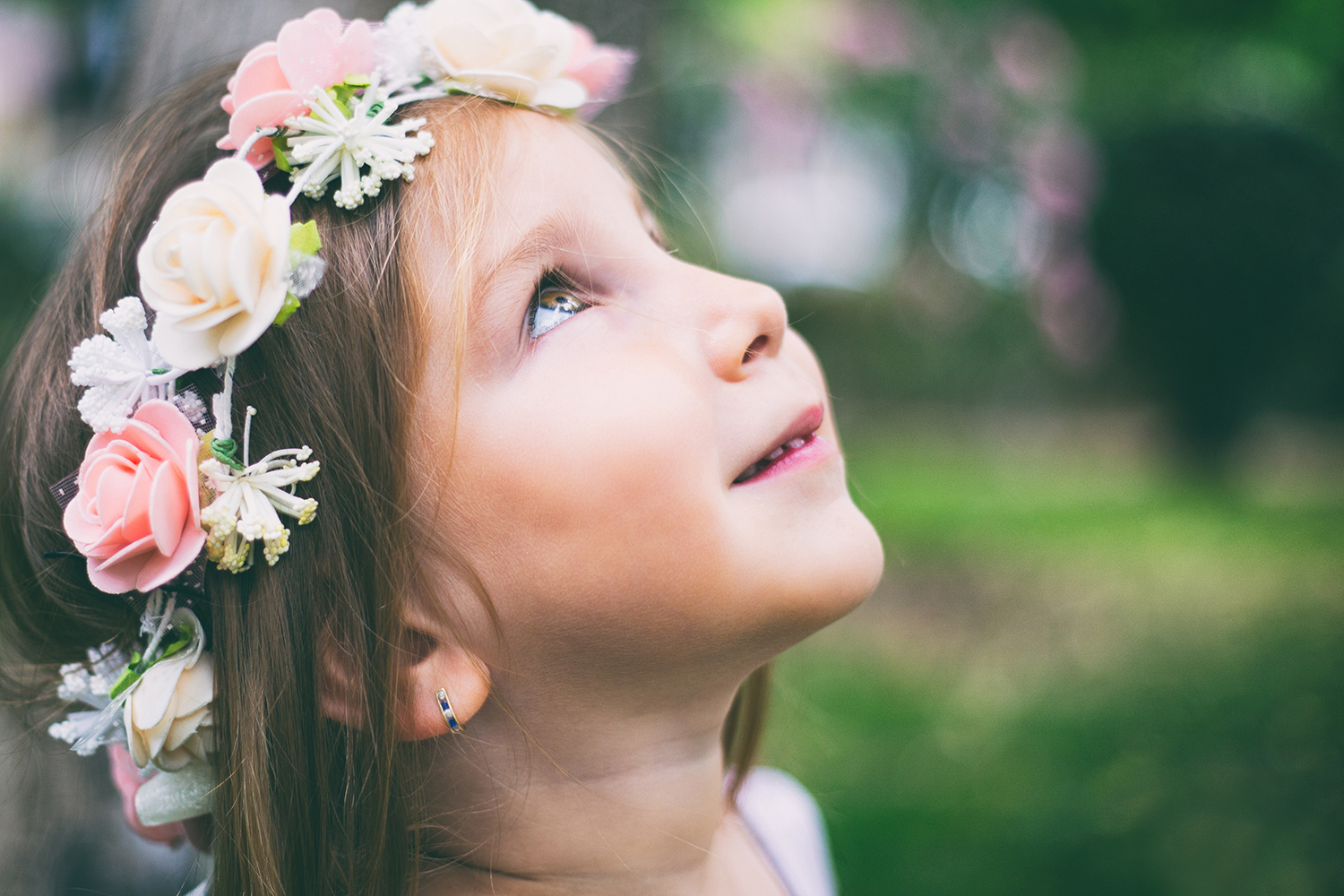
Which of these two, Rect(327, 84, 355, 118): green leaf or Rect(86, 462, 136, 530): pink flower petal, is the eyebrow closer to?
Rect(327, 84, 355, 118): green leaf

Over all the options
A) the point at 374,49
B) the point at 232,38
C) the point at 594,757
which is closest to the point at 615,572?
the point at 594,757

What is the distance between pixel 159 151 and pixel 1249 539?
4530 millimetres

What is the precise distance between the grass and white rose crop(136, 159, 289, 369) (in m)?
1.67

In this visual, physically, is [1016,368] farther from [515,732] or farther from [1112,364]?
[515,732]

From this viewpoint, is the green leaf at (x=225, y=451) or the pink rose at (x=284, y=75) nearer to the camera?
the green leaf at (x=225, y=451)

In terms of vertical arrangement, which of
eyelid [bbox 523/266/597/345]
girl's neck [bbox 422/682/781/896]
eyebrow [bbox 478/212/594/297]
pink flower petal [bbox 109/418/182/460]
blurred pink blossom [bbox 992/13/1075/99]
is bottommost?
blurred pink blossom [bbox 992/13/1075/99]

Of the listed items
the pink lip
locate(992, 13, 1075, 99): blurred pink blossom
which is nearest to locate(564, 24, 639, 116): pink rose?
the pink lip

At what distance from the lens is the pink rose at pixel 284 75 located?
50.3 inches

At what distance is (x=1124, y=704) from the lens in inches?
125

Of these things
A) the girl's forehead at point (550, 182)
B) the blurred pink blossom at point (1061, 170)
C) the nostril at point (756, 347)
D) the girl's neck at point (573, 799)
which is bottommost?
the blurred pink blossom at point (1061, 170)

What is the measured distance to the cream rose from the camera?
3.96 feet

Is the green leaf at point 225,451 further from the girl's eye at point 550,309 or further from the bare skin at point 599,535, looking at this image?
the girl's eye at point 550,309

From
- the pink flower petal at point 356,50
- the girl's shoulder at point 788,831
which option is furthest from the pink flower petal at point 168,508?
the girl's shoulder at point 788,831

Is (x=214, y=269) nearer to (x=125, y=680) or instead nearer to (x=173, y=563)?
(x=173, y=563)
